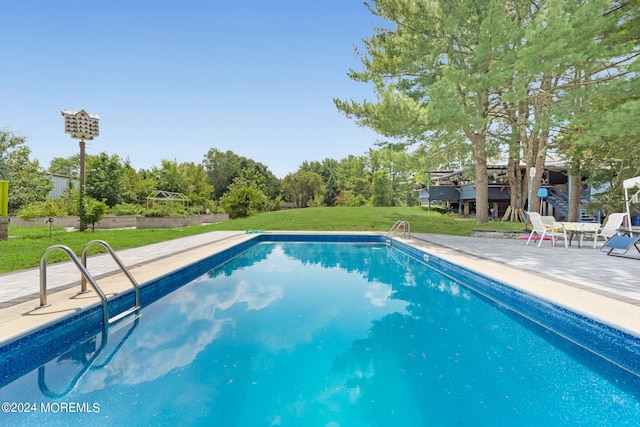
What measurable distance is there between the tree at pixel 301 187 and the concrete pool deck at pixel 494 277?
1275 inches

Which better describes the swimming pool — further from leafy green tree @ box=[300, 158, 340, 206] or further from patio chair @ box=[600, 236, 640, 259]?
leafy green tree @ box=[300, 158, 340, 206]

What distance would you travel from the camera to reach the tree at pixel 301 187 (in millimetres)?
40344

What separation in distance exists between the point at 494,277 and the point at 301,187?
3622 cm

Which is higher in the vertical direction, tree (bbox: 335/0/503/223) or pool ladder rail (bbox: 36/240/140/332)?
tree (bbox: 335/0/503/223)

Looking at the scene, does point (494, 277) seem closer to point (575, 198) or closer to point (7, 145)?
point (575, 198)

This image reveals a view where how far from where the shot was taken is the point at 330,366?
2.94m

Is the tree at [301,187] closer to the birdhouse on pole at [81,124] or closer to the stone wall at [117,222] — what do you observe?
the stone wall at [117,222]

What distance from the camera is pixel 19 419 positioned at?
7.02 ft

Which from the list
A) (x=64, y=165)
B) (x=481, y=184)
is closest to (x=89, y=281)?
(x=481, y=184)

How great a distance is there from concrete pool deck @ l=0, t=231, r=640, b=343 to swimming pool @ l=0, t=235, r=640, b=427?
18cm

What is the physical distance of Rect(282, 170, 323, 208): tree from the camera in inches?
1588

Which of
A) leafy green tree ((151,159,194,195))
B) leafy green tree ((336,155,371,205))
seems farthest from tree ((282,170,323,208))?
leafy green tree ((151,159,194,195))

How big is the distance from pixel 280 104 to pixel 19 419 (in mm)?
19239

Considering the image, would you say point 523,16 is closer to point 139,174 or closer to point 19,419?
point 19,419
